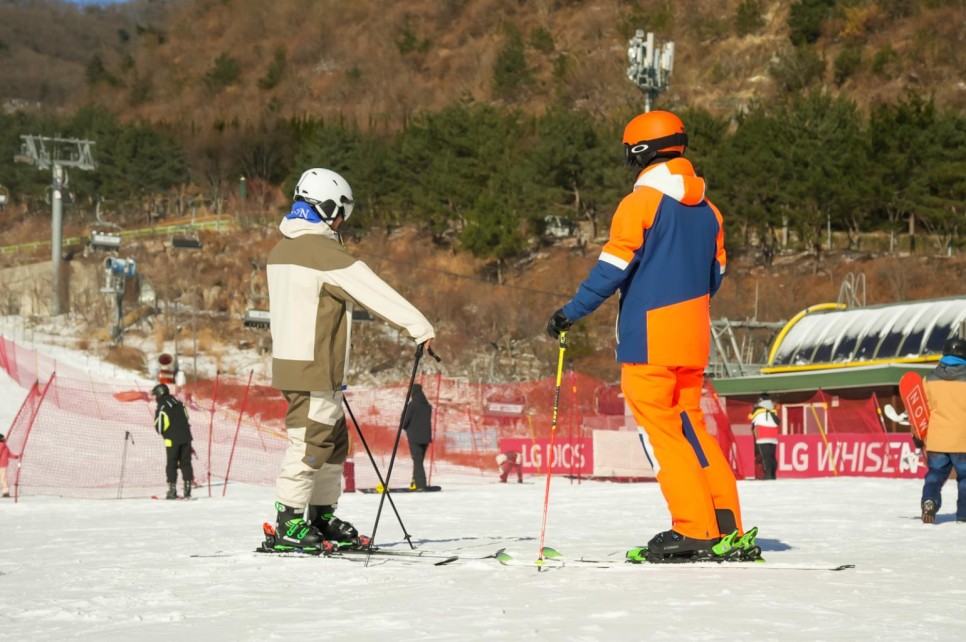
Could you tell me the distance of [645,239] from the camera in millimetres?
5598

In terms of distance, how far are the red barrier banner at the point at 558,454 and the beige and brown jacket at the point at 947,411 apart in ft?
33.0

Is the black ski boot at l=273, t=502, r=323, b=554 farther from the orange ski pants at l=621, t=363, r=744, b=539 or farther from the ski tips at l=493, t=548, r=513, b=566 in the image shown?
the orange ski pants at l=621, t=363, r=744, b=539

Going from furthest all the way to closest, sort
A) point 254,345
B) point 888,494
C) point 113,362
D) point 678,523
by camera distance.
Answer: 1. point 254,345
2. point 113,362
3. point 888,494
4. point 678,523

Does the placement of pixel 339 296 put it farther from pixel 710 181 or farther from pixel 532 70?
pixel 532 70

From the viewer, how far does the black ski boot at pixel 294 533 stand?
248 inches

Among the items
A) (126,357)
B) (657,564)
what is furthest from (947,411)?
(126,357)

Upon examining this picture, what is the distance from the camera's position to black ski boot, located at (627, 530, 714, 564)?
545 cm

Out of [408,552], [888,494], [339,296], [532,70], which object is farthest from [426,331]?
[532,70]

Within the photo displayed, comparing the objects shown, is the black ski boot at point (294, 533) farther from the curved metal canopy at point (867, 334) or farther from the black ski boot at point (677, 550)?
the curved metal canopy at point (867, 334)

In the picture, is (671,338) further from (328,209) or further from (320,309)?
(328,209)

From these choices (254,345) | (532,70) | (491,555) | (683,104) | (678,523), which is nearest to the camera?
(678,523)

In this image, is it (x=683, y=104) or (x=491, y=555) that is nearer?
(x=491, y=555)

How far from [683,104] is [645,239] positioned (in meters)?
70.8

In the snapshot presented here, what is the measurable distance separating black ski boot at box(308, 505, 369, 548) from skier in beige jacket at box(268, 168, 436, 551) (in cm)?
3
